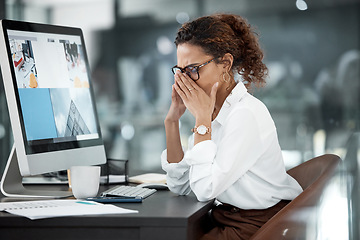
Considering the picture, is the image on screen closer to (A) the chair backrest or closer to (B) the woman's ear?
(B) the woman's ear

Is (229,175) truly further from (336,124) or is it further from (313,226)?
(336,124)

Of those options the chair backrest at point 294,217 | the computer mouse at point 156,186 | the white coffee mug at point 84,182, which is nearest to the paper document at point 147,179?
the computer mouse at point 156,186

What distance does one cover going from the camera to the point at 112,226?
1336 millimetres

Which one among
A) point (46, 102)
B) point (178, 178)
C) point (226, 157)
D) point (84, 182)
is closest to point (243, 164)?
point (226, 157)

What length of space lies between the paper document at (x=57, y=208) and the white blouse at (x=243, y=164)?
0.89 ft

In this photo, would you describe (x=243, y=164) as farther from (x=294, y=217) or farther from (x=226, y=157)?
(x=294, y=217)

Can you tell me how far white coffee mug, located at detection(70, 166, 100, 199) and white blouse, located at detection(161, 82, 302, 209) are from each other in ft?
1.08

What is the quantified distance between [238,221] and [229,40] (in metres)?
0.65

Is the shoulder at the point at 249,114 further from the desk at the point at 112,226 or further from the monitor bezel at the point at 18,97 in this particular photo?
the monitor bezel at the point at 18,97

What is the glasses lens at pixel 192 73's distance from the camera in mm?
1746

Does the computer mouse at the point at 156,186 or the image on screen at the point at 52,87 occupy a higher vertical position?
the image on screen at the point at 52,87

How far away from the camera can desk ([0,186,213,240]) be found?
130 centimetres

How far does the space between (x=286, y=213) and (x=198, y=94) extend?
521mm

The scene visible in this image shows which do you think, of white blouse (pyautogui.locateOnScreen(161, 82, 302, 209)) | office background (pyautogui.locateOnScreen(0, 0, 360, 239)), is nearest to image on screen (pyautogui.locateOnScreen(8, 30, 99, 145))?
white blouse (pyautogui.locateOnScreen(161, 82, 302, 209))
